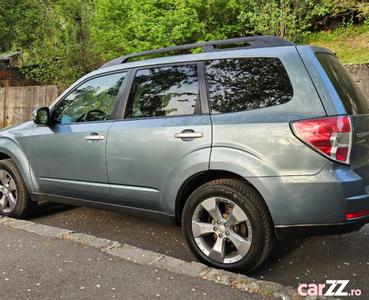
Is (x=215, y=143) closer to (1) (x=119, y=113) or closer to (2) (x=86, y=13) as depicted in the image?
(1) (x=119, y=113)

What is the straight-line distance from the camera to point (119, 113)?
391cm

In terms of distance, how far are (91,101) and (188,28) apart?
35.0 ft

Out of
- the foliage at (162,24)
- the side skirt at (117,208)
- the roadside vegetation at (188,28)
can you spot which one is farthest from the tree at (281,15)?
the side skirt at (117,208)

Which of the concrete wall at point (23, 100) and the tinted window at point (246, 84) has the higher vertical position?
the tinted window at point (246, 84)

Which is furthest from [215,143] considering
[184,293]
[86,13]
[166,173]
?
[86,13]

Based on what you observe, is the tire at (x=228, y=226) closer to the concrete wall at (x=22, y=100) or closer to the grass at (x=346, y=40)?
the concrete wall at (x=22, y=100)

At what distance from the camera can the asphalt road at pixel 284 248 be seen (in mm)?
3230

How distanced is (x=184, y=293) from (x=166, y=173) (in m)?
1.06

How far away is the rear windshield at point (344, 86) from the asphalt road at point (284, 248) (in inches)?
52.3

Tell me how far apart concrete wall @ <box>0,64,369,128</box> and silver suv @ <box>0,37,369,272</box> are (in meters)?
7.66

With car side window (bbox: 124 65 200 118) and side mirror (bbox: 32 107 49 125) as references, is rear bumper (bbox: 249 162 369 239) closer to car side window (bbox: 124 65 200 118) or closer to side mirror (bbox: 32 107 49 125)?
car side window (bbox: 124 65 200 118)

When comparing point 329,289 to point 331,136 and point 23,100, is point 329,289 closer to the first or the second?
point 331,136

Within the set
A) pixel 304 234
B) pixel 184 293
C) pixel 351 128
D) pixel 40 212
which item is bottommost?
pixel 40 212

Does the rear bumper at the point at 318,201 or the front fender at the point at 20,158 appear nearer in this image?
the rear bumper at the point at 318,201
